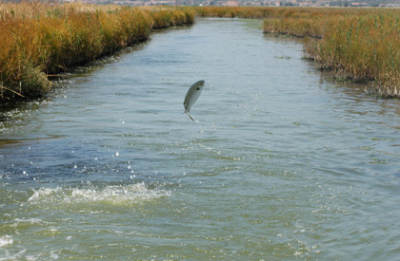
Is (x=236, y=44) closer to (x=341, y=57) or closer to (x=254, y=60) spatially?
(x=254, y=60)

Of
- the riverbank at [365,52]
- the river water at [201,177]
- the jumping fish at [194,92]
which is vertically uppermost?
the jumping fish at [194,92]

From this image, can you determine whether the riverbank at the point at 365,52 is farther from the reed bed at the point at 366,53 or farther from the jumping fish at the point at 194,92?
the jumping fish at the point at 194,92

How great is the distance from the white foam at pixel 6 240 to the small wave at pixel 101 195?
1.05 metres

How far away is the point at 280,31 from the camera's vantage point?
40.6 meters

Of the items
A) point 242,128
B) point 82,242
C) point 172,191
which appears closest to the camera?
point 82,242

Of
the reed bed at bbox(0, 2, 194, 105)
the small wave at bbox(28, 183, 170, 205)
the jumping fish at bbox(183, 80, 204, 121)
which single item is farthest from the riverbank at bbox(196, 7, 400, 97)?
the jumping fish at bbox(183, 80, 204, 121)

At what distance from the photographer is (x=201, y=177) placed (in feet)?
26.8

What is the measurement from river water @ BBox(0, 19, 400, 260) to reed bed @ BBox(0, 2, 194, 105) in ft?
2.17

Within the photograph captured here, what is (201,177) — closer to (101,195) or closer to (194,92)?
(101,195)

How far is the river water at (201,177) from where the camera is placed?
6.05 meters

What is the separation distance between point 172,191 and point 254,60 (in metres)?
17.2

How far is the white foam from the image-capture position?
5912 mm

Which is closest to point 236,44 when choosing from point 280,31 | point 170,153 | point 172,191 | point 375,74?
point 280,31

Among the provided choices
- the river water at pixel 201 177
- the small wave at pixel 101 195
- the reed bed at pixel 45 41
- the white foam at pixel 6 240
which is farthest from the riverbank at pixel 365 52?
the white foam at pixel 6 240
